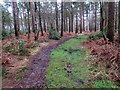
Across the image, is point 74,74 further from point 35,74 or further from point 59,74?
point 35,74

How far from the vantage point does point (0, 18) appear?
108ft

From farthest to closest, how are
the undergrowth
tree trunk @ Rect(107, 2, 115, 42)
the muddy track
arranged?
tree trunk @ Rect(107, 2, 115, 42) < the muddy track < the undergrowth

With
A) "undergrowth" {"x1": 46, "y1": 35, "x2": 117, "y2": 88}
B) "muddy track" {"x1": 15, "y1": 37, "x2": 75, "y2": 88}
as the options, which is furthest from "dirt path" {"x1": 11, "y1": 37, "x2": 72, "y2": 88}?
"undergrowth" {"x1": 46, "y1": 35, "x2": 117, "y2": 88}

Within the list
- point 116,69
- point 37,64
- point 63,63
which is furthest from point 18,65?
point 116,69

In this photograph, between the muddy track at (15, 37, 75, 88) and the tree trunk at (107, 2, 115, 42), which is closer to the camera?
the muddy track at (15, 37, 75, 88)

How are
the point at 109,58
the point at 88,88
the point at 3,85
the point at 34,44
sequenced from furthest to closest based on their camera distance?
1. the point at 34,44
2. the point at 109,58
3. the point at 3,85
4. the point at 88,88

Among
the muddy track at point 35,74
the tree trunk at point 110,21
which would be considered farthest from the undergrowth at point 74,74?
the tree trunk at point 110,21

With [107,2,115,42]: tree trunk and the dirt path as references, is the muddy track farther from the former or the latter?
[107,2,115,42]: tree trunk

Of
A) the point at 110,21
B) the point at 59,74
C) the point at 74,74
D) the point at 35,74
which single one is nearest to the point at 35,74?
the point at 35,74

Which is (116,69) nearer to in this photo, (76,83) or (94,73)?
(94,73)

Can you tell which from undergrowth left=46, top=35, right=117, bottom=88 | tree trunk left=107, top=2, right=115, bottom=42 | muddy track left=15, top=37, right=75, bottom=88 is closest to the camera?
undergrowth left=46, top=35, right=117, bottom=88

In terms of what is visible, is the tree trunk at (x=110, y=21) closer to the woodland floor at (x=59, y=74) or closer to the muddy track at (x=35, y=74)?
the woodland floor at (x=59, y=74)

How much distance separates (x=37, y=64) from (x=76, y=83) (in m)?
3.38

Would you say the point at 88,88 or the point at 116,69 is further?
the point at 116,69
